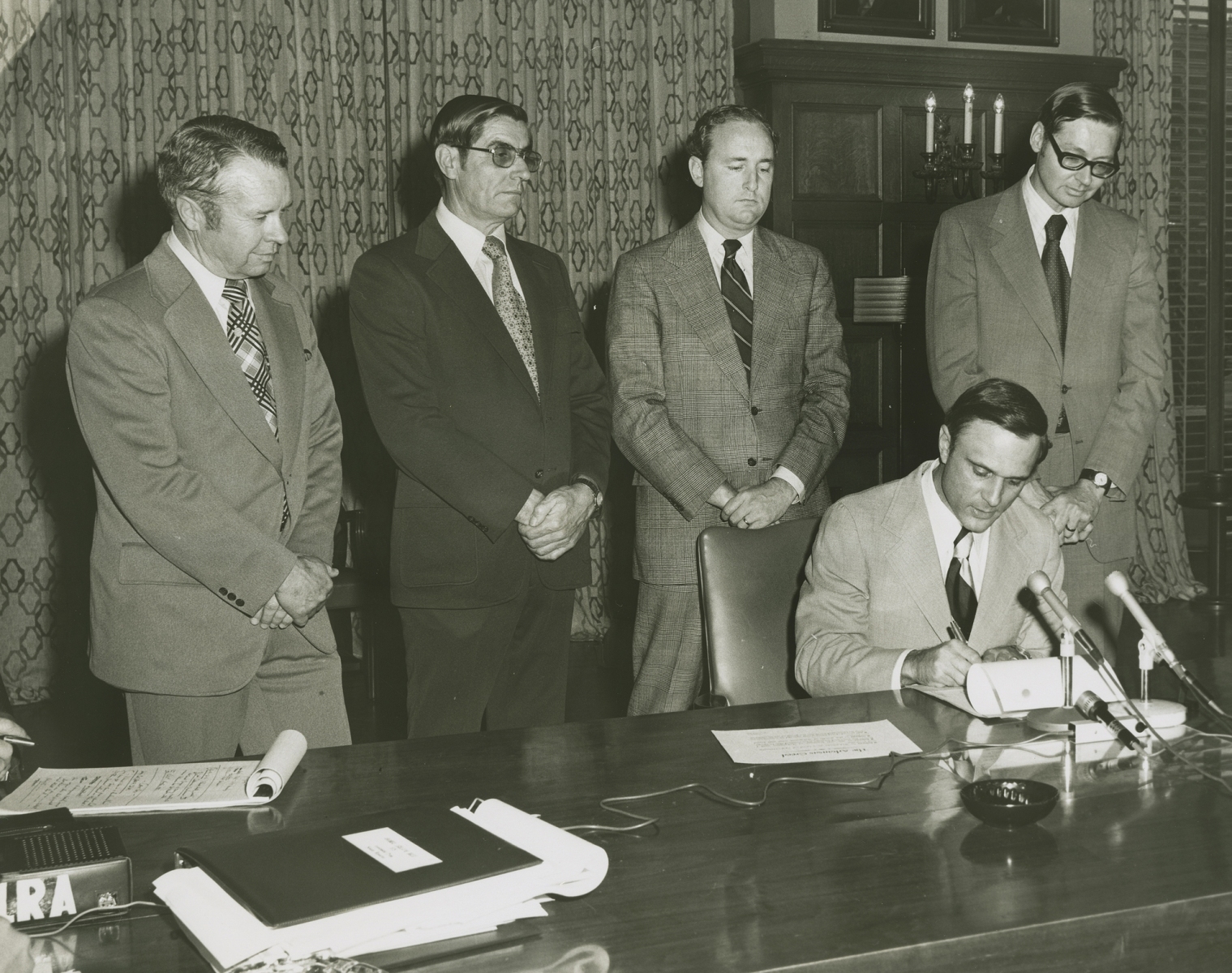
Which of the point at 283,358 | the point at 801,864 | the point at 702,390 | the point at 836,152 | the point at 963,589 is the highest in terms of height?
the point at 836,152

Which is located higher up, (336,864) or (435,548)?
Answer: (435,548)

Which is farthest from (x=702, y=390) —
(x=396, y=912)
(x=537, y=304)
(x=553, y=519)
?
(x=396, y=912)

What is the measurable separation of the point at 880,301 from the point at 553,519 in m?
3.25

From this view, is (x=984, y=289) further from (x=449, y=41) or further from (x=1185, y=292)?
(x=1185, y=292)

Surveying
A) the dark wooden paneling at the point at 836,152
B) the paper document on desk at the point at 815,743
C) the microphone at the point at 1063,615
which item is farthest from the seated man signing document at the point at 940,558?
the dark wooden paneling at the point at 836,152

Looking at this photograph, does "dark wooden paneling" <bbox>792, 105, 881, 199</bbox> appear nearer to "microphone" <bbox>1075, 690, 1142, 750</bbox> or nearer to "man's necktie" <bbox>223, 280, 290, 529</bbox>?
"man's necktie" <bbox>223, 280, 290, 529</bbox>

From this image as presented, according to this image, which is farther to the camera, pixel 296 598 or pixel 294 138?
pixel 294 138

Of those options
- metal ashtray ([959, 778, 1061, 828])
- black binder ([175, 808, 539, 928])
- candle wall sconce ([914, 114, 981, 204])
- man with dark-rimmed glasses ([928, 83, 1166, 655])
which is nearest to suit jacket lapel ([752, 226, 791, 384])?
man with dark-rimmed glasses ([928, 83, 1166, 655])

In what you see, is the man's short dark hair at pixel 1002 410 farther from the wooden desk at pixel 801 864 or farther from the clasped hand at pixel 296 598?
the clasped hand at pixel 296 598

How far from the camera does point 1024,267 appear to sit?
323 centimetres

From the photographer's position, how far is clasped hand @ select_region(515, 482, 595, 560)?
289cm

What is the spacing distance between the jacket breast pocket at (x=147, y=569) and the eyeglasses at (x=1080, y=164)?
223cm

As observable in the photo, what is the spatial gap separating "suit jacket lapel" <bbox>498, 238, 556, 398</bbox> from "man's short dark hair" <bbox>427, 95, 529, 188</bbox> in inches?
11.4

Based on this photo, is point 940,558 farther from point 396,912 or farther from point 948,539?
point 396,912
